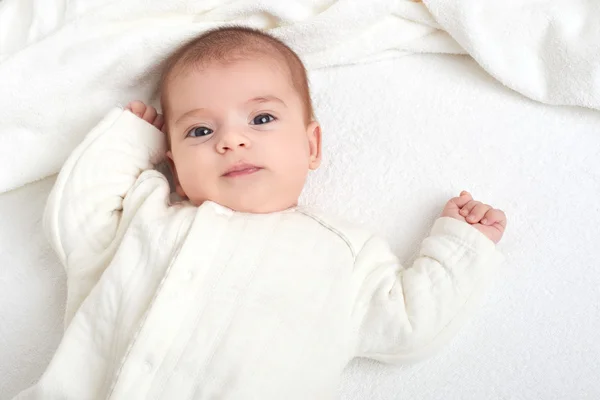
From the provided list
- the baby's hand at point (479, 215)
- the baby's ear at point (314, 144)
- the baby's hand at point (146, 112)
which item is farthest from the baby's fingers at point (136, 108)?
the baby's hand at point (479, 215)

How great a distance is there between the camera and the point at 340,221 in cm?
126

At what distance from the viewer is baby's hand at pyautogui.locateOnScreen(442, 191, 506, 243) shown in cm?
123

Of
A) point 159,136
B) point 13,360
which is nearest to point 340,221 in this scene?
point 159,136

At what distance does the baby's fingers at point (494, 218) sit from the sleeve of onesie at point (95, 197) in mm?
630

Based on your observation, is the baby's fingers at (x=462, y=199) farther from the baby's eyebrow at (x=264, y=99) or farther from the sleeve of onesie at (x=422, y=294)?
the baby's eyebrow at (x=264, y=99)

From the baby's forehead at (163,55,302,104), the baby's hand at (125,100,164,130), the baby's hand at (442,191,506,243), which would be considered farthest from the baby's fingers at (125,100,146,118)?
the baby's hand at (442,191,506,243)

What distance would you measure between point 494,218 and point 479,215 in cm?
3

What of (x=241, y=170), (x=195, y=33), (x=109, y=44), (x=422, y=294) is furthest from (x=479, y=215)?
(x=109, y=44)

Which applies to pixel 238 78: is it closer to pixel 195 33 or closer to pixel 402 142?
pixel 195 33

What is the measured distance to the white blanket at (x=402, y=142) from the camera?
120 centimetres

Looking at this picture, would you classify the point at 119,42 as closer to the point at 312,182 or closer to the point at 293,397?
the point at 312,182

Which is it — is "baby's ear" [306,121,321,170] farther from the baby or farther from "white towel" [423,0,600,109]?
"white towel" [423,0,600,109]

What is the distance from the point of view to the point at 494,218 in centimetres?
124

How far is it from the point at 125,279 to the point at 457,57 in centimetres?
87
